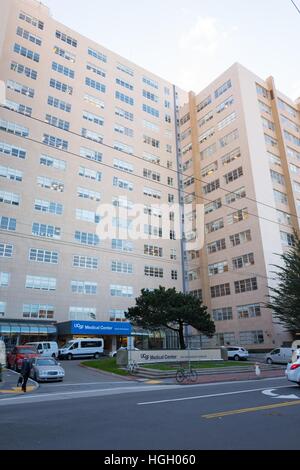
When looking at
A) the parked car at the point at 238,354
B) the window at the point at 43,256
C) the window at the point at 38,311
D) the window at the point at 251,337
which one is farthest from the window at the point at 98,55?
the parked car at the point at 238,354

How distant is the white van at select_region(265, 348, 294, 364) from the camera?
32.1m

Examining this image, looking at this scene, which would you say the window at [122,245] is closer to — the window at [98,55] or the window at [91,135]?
the window at [91,135]

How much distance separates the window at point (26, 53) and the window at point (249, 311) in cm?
4829

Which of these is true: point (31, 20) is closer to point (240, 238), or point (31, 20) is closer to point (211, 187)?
point (211, 187)

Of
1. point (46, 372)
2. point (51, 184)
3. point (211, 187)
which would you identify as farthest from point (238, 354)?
point (51, 184)

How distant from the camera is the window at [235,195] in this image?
50438 mm

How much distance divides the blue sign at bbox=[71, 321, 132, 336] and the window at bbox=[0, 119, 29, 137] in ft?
88.3

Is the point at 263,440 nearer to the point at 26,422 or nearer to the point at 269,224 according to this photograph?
the point at 26,422

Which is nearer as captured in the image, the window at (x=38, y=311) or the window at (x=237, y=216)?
the window at (x=38, y=311)

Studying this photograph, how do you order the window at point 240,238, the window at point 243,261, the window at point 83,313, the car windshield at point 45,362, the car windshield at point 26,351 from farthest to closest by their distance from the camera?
the window at point 240,238, the window at point 243,261, the window at point 83,313, the car windshield at point 26,351, the car windshield at point 45,362

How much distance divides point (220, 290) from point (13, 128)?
1533 inches

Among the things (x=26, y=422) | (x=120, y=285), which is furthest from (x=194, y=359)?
(x=26, y=422)

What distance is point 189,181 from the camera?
206 ft

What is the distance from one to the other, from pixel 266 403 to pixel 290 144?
54492 mm
